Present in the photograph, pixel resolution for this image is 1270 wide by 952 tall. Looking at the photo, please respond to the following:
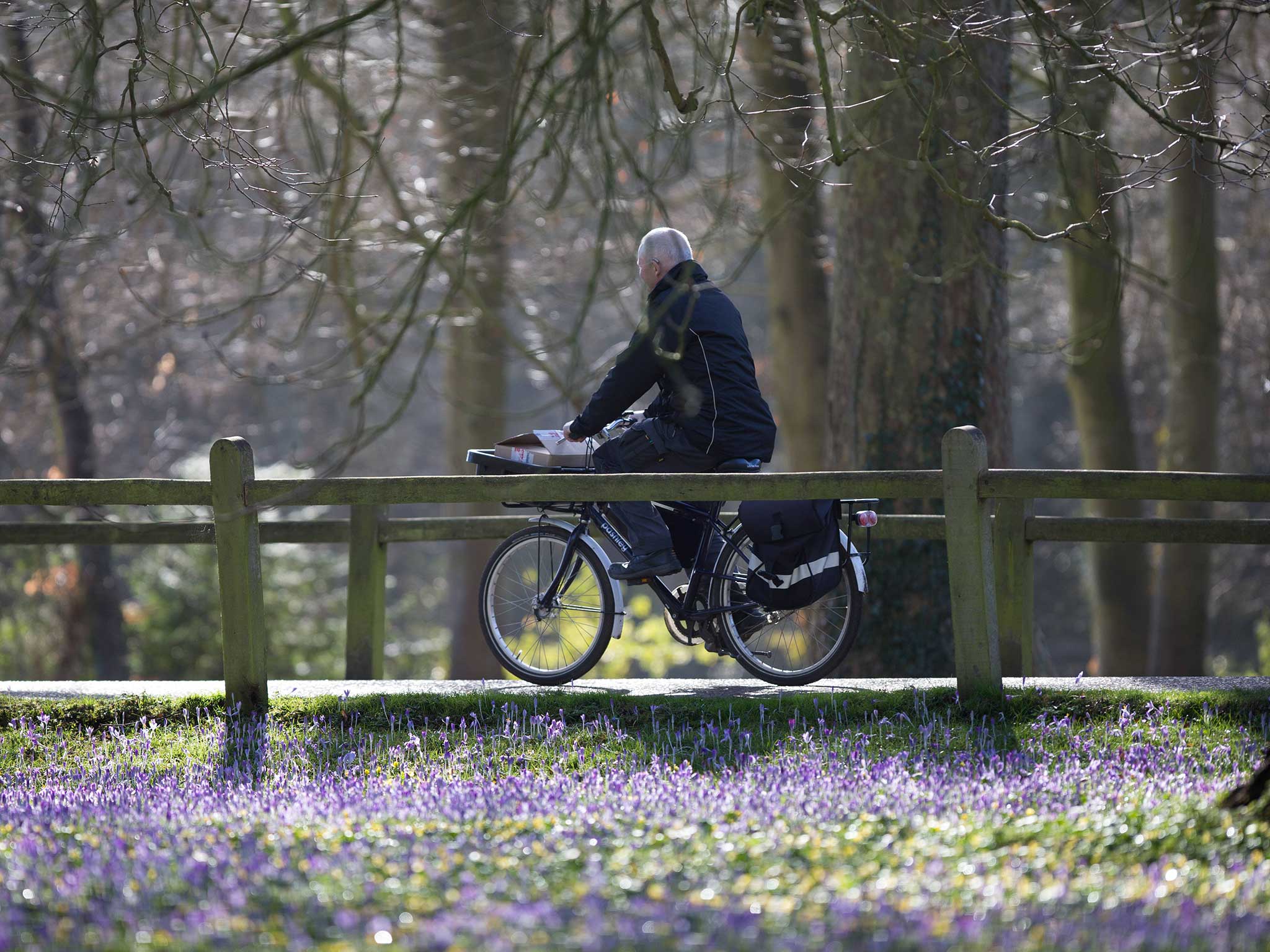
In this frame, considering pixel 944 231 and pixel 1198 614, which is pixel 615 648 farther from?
pixel 944 231

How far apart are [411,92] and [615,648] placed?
15520mm

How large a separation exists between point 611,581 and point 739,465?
2.92ft

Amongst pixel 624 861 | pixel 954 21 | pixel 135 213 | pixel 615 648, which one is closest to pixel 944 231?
pixel 954 21

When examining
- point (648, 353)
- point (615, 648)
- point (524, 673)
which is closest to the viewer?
point (648, 353)

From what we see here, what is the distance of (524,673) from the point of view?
7.14 meters

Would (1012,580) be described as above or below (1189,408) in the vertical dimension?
Answer: below

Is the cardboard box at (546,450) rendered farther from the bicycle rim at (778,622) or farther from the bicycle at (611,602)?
the bicycle rim at (778,622)

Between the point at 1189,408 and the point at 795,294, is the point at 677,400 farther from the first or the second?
the point at 1189,408

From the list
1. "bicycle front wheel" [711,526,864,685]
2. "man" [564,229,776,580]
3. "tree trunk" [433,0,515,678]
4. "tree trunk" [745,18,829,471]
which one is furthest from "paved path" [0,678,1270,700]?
"tree trunk" [745,18,829,471]

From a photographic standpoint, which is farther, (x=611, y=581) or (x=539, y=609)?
(x=539, y=609)

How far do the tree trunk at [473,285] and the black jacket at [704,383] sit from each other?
499 centimetres

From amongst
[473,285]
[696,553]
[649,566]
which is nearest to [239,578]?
[649,566]

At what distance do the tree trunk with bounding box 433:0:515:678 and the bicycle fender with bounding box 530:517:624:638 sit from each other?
4507 millimetres

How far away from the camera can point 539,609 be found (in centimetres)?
720
